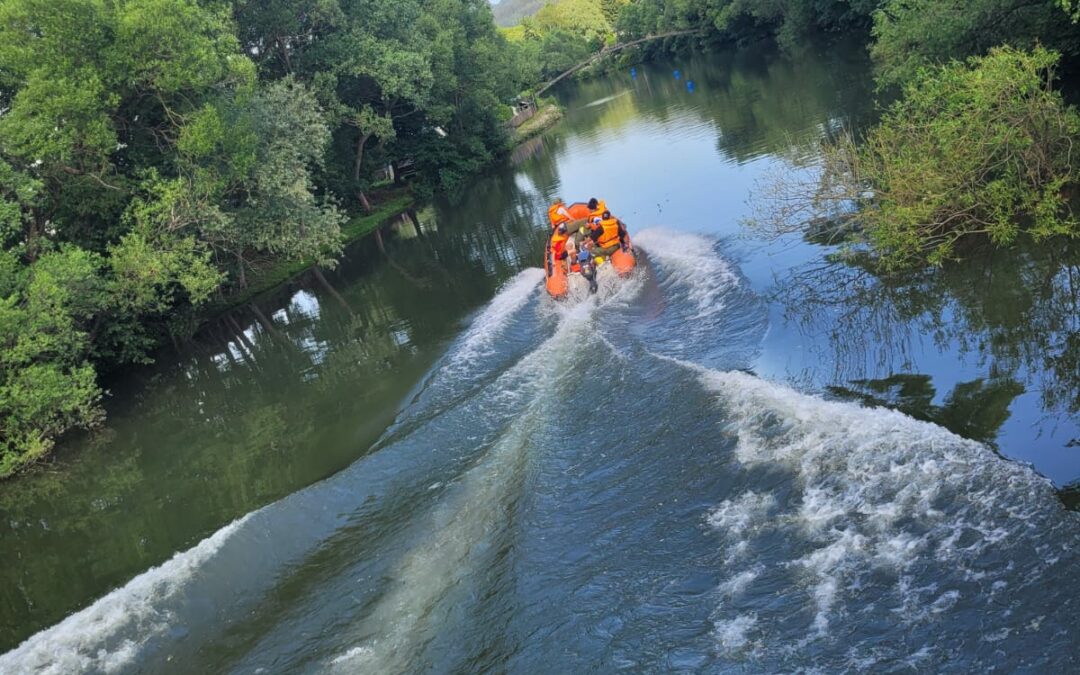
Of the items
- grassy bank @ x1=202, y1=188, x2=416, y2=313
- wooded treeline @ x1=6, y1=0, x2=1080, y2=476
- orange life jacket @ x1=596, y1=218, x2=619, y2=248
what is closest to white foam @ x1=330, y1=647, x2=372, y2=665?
wooded treeline @ x1=6, y1=0, x2=1080, y2=476

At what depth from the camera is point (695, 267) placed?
17.1 metres

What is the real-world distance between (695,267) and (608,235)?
2527 millimetres

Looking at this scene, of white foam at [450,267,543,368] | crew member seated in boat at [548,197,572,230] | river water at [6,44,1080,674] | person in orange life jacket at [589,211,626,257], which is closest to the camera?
river water at [6,44,1080,674]

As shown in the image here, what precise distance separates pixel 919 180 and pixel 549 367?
644 centimetres

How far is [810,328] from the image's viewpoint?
12.4 metres

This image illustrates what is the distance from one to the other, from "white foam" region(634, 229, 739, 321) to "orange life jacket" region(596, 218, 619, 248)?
43.1 inches

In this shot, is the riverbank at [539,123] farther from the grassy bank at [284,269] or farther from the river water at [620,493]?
the river water at [620,493]

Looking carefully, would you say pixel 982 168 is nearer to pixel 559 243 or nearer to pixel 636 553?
pixel 636 553

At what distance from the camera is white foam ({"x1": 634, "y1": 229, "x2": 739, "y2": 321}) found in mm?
15047

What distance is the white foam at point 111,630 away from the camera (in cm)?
866

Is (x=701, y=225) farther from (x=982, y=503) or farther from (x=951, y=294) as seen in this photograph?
(x=982, y=503)

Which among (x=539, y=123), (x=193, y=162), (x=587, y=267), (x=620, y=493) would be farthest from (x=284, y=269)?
(x=539, y=123)

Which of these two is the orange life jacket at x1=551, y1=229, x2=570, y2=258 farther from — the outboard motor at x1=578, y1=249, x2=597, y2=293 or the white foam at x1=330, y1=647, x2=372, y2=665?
the white foam at x1=330, y1=647, x2=372, y2=665

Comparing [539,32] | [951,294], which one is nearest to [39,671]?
[951,294]
